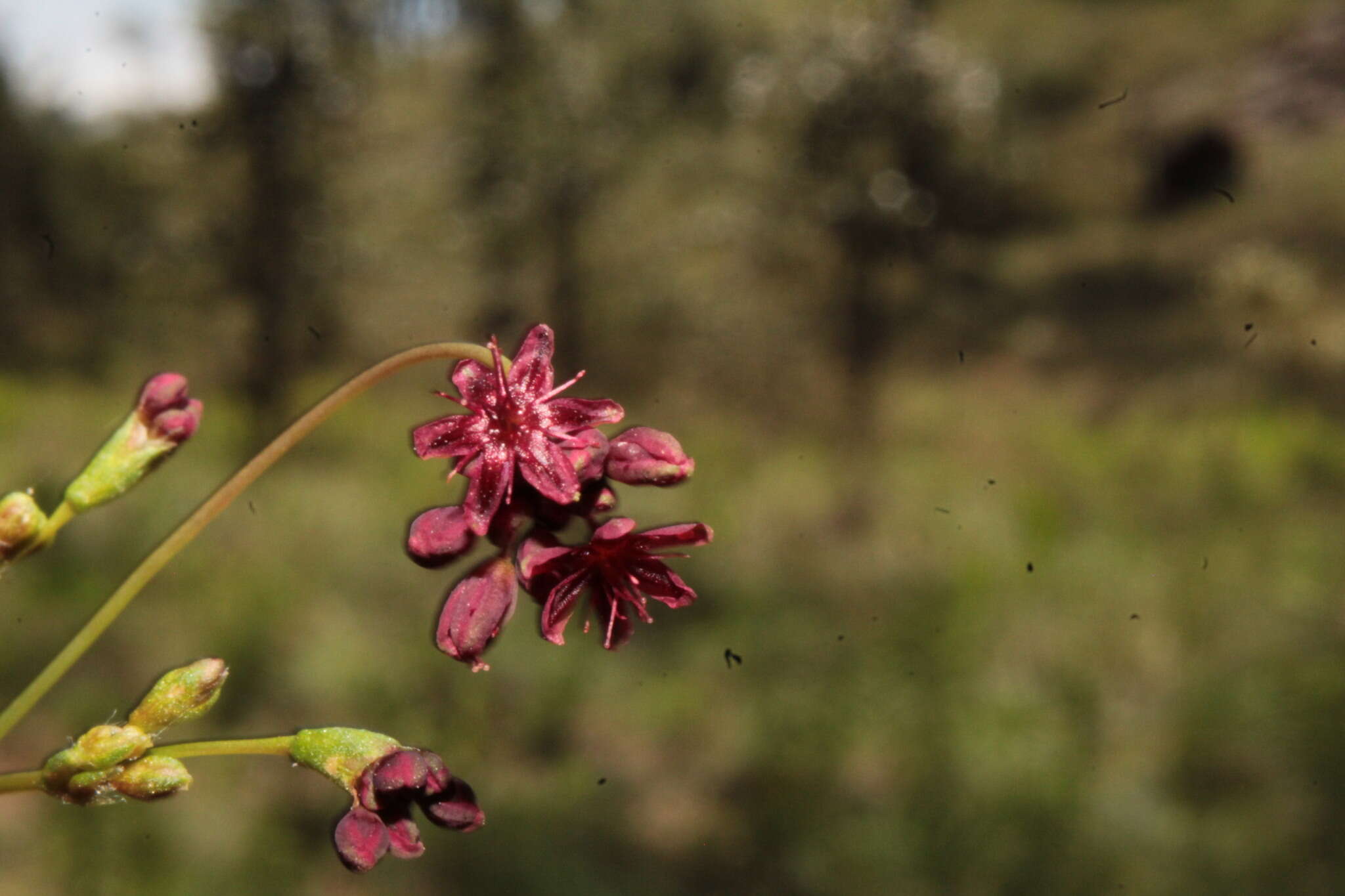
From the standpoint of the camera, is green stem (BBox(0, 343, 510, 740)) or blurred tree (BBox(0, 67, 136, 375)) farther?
blurred tree (BBox(0, 67, 136, 375))

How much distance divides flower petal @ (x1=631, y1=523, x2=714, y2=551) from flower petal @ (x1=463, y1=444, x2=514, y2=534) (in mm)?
114

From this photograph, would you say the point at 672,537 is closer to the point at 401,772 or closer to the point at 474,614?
the point at 474,614

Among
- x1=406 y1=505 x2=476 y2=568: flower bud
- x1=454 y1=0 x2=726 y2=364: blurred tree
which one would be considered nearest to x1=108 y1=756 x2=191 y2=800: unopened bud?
x1=406 y1=505 x2=476 y2=568: flower bud

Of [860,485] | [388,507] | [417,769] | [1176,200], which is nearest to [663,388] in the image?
[860,485]

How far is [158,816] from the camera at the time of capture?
545 centimetres

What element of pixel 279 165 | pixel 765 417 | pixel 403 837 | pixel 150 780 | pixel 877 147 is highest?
pixel 150 780

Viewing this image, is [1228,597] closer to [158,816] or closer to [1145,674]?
[1145,674]

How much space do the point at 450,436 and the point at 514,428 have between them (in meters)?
0.07

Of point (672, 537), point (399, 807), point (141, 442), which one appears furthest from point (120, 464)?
point (672, 537)

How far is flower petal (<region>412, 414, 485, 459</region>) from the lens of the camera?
94 centimetres

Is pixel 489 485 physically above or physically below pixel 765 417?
above

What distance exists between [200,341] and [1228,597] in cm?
731

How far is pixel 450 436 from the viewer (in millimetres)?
970

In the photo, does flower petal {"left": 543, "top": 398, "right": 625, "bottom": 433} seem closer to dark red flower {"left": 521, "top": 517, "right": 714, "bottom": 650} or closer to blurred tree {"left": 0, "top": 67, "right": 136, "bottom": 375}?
dark red flower {"left": 521, "top": 517, "right": 714, "bottom": 650}
